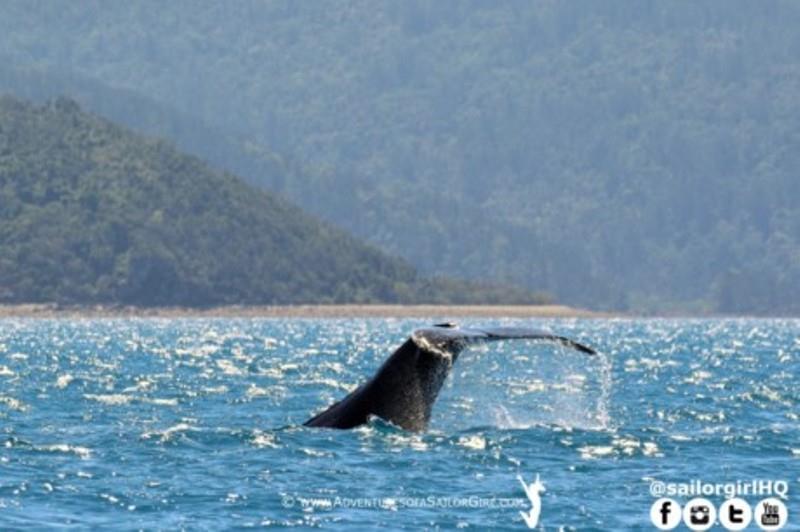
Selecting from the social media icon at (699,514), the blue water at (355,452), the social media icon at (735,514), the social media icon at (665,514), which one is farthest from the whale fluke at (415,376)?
the social media icon at (735,514)

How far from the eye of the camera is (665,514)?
33719 mm

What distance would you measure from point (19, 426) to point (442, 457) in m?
12.4

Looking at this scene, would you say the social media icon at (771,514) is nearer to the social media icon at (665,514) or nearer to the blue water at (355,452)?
the blue water at (355,452)

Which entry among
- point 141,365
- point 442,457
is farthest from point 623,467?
point 141,365

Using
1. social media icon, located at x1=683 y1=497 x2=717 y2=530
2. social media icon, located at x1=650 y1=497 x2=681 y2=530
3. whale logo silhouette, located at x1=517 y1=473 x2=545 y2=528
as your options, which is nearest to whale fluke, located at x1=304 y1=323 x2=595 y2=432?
whale logo silhouette, located at x1=517 y1=473 x2=545 y2=528

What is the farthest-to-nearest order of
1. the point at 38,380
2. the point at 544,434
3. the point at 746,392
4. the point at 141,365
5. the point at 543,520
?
the point at 141,365, the point at 38,380, the point at 746,392, the point at 544,434, the point at 543,520

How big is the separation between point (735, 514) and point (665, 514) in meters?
1.13

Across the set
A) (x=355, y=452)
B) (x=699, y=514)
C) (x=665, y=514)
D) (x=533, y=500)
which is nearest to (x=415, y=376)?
(x=355, y=452)

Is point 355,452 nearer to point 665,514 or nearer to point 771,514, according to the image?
point 665,514

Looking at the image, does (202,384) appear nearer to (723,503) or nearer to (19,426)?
(19,426)

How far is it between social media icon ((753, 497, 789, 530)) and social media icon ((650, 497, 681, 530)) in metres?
1.24

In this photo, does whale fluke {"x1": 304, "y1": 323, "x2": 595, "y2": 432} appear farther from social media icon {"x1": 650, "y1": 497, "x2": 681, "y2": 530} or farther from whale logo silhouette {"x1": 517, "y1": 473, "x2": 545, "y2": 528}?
social media icon {"x1": 650, "y1": 497, "x2": 681, "y2": 530}

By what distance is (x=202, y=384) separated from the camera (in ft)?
227

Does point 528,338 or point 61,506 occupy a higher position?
point 528,338
